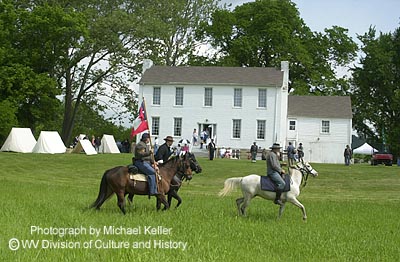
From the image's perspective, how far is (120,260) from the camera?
8.99 metres

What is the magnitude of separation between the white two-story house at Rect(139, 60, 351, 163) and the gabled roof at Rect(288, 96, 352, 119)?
0.10m

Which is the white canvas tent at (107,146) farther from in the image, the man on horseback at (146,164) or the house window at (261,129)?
the man on horseback at (146,164)

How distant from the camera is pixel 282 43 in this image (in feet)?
226

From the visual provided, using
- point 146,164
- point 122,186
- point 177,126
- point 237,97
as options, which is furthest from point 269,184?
point 177,126

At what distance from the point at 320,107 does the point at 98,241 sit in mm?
54681

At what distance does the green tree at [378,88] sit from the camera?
73188 mm

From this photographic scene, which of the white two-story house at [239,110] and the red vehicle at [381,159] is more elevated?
the white two-story house at [239,110]

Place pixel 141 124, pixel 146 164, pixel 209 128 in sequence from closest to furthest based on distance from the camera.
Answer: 1. pixel 146 164
2. pixel 141 124
3. pixel 209 128

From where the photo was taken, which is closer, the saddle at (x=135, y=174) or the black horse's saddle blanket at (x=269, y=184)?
the saddle at (x=135, y=174)

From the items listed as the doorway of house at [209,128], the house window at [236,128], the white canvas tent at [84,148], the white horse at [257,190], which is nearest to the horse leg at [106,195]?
the white horse at [257,190]

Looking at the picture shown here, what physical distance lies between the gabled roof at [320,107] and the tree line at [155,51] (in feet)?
16.2

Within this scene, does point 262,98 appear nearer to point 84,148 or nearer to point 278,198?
point 84,148

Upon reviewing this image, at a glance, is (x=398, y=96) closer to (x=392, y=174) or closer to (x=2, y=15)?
(x=392, y=174)

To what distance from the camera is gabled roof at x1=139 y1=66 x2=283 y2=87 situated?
2413 inches
